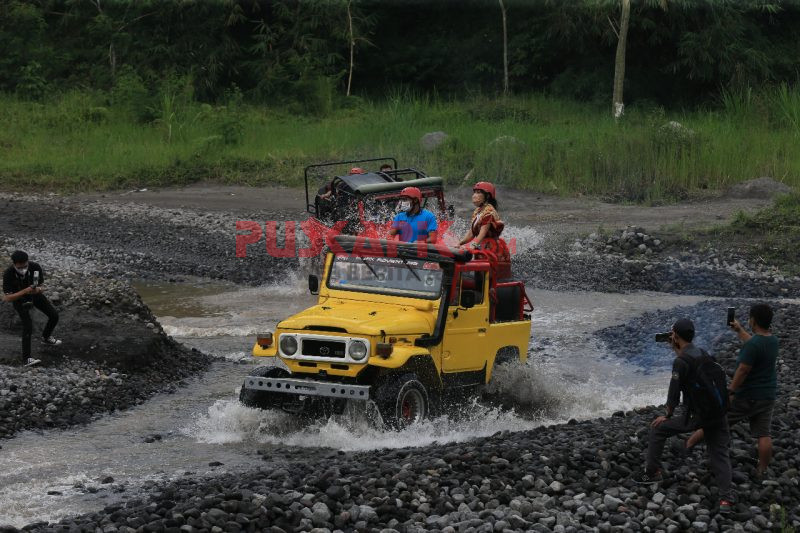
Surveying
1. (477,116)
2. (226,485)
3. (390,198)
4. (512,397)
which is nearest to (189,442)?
(226,485)

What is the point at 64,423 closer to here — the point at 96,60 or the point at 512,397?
the point at 512,397

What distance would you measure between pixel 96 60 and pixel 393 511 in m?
34.4

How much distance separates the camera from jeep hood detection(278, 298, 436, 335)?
36.3 feet

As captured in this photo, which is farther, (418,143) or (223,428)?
(418,143)

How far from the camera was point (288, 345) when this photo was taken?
11242 mm

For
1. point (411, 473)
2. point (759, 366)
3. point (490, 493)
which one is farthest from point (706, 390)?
point (411, 473)

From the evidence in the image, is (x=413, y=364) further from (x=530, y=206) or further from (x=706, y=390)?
(x=530, y=206)

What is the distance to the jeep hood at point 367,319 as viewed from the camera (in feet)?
36.3

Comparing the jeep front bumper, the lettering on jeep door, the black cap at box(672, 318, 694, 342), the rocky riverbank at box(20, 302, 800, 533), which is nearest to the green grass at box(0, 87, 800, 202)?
the lettering on jeep door

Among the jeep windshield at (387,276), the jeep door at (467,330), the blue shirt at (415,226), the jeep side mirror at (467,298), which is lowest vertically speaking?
the jeep door at (467,330)

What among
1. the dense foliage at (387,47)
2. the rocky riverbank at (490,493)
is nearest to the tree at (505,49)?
the dense foliage at (387,47)

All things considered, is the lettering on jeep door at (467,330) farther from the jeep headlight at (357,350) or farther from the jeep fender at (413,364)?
the jeep headlight at (357,350)

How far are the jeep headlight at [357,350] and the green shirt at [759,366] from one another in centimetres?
338

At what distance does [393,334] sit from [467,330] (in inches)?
41.3
